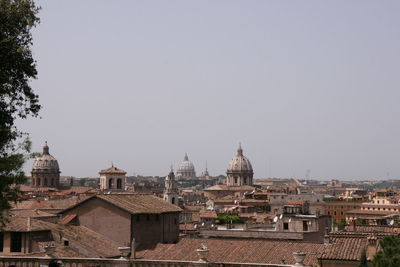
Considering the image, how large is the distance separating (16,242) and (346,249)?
12716 millimetres

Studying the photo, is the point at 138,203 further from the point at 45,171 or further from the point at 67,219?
the point at 45,171

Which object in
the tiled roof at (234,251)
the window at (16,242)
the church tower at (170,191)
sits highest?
the church tower at (170,191)

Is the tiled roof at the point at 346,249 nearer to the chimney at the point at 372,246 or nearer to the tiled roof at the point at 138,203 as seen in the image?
the chimney at the point at 372,246

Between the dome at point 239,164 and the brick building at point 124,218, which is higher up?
the dome at point 239,164

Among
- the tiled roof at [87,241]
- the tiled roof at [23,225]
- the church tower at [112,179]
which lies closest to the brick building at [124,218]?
the tiled roof at [87,241]

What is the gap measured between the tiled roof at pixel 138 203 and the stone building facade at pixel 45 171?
111 meters

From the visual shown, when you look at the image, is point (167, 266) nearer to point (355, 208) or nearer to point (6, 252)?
point (6, 252)

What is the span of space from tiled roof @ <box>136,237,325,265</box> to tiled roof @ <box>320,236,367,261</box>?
6.23 meters

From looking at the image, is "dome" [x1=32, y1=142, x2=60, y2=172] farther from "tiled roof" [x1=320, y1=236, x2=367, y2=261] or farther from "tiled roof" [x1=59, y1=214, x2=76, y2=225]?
"tiled roof" [x1=320, y1=236, x2=367, y2=261]

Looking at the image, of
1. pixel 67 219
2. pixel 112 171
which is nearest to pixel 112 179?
pixel 112 171

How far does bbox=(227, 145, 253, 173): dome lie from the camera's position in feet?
604

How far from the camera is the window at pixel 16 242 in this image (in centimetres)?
2938

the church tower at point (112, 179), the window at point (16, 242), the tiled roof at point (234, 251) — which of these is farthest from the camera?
the church tower at point (112, 179)

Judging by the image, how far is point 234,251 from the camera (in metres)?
33.0
